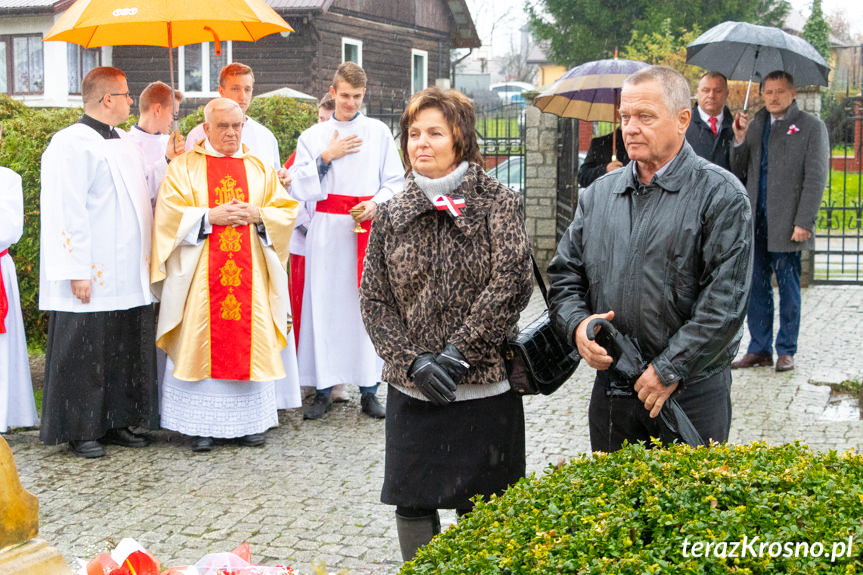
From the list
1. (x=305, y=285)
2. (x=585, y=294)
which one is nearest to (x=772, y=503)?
(x=585, y=294)

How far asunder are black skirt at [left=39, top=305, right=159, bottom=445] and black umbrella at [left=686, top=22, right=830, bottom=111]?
4637 mm

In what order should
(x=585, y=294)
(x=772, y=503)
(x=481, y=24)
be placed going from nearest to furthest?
1. (x=772, y=503)
2. (x=585, y=294)
3. (x=481, y=24)

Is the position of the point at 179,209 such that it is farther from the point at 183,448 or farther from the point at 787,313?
the point at 787,313

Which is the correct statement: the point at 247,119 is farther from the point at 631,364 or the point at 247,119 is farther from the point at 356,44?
the point at 356,44

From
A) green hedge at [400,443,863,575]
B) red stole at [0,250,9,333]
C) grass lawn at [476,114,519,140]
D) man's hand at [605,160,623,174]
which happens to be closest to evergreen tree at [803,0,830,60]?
grass lawn at [476,114,519,140]

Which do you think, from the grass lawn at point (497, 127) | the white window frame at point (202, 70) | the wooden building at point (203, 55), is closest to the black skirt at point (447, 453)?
the grass lawn at point (497, 127)

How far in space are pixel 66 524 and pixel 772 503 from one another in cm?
360

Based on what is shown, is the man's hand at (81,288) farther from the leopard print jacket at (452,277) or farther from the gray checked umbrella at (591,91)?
the gray checked umbrella at (591,91)

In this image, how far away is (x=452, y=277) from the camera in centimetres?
364

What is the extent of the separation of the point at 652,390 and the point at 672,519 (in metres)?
1.13

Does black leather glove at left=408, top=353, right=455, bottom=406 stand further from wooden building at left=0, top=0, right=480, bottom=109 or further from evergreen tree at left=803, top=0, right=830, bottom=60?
evergreen tree at left=803, top=0, right=830, bottom=60

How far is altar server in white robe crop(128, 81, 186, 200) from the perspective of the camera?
656cm

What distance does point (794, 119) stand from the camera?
302 inches

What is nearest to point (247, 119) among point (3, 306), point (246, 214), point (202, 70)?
point (246, 214)
